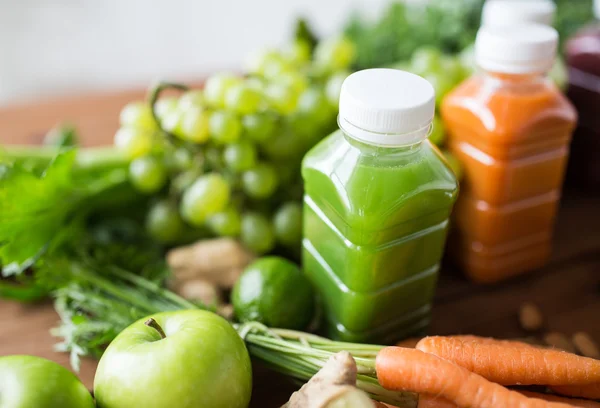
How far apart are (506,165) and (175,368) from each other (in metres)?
→ 0.58

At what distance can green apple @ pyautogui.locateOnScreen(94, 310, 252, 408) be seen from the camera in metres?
0.64

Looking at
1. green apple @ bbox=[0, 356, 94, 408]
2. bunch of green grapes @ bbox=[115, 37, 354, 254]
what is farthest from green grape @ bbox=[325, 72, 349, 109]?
green apple @ bbox=[0, 356, 94, 408]

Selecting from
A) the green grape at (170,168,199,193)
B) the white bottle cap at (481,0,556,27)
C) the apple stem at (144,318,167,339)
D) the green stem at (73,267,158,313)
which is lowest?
the green stem at (73,267,158,313)

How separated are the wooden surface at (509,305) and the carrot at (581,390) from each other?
0.18m

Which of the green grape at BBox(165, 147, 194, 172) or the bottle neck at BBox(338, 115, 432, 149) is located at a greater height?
the bottle neck at BBox(338, 115, 432, 149)

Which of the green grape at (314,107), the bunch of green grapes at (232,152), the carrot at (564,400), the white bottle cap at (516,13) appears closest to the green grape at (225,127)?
the bunch of green grapes at (232,152)

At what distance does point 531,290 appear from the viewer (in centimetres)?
101

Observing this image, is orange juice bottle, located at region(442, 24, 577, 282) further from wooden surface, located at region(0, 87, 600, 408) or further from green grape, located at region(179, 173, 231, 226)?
green grape, located at region(179, 173, 231, 226)

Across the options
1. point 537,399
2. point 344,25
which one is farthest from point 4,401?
point 344,25

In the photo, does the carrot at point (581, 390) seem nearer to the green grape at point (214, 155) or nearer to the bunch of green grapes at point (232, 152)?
the bunch of green grapes at point (232, 152)

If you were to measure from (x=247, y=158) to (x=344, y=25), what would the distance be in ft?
2.17

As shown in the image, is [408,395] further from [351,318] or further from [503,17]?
[503,17]

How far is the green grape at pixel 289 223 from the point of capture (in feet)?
3.20

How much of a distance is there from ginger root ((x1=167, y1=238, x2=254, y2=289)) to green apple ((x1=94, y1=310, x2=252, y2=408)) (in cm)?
27
